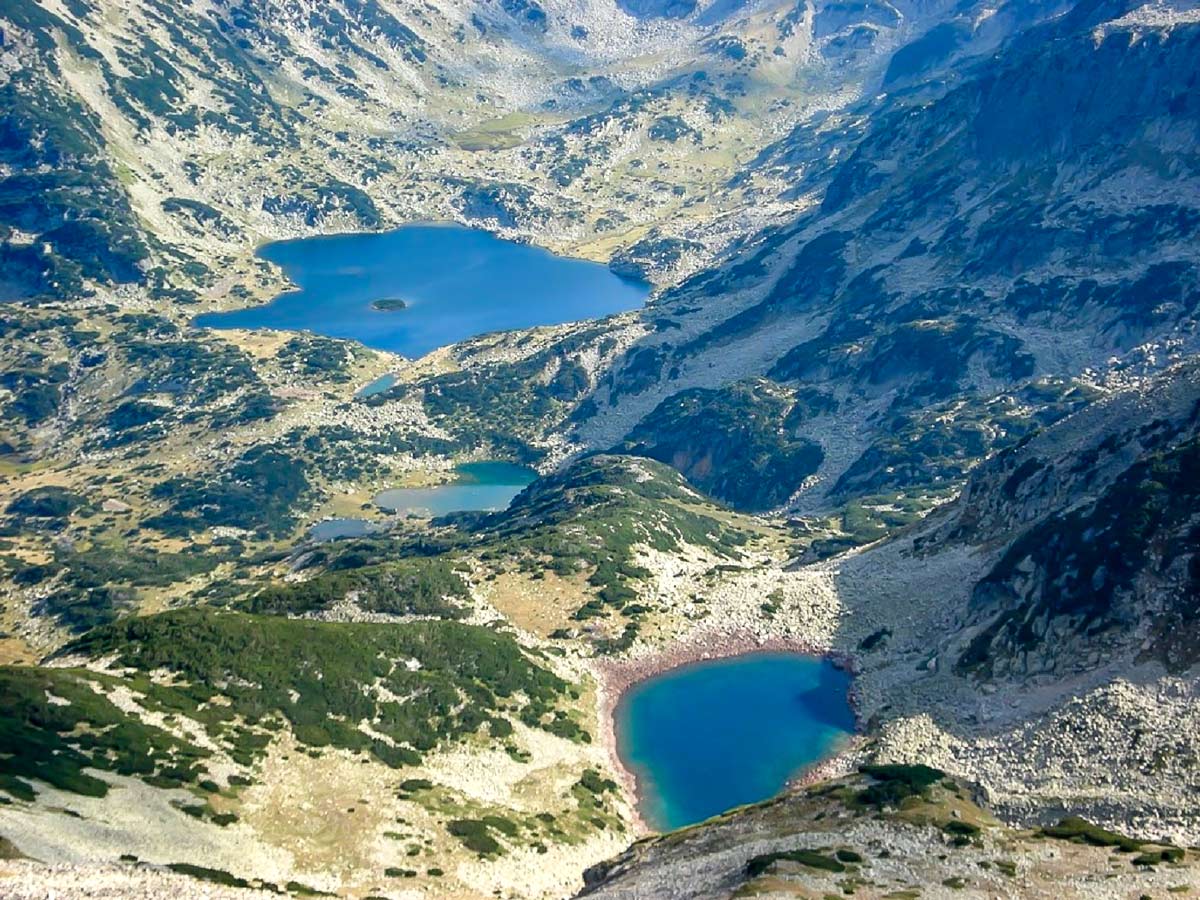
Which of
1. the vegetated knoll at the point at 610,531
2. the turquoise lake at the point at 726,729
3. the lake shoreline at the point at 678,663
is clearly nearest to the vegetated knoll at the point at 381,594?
the vegetated knoll at the point at 610,531

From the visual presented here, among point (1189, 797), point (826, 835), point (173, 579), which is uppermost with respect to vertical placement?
point (173, 579)

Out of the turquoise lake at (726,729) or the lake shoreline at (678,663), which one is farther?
the lake shoreline at (678,663)

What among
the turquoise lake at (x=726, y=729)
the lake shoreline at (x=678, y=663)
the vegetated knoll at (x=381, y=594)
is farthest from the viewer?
the vegetated knoll at (x=381, y=594)

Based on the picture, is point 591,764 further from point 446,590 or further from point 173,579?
point 173,579

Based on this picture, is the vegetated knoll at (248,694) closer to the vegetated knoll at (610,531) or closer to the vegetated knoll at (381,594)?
the vegetated knoll at (381,594)

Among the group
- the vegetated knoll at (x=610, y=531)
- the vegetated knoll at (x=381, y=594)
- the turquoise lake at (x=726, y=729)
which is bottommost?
the turquoise lake at (x=726, y=729)

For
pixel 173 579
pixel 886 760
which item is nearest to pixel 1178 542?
pixel 886 760

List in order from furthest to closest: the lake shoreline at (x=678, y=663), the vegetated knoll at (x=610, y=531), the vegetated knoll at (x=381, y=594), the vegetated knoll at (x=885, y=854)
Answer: the vegetated knoll at (x=610, y=531) → the vegetated knoll at (x=381, y=594) → the lake shoreline at (x=678, y=663) → the vegetated knoll at (x=885, y=854)
